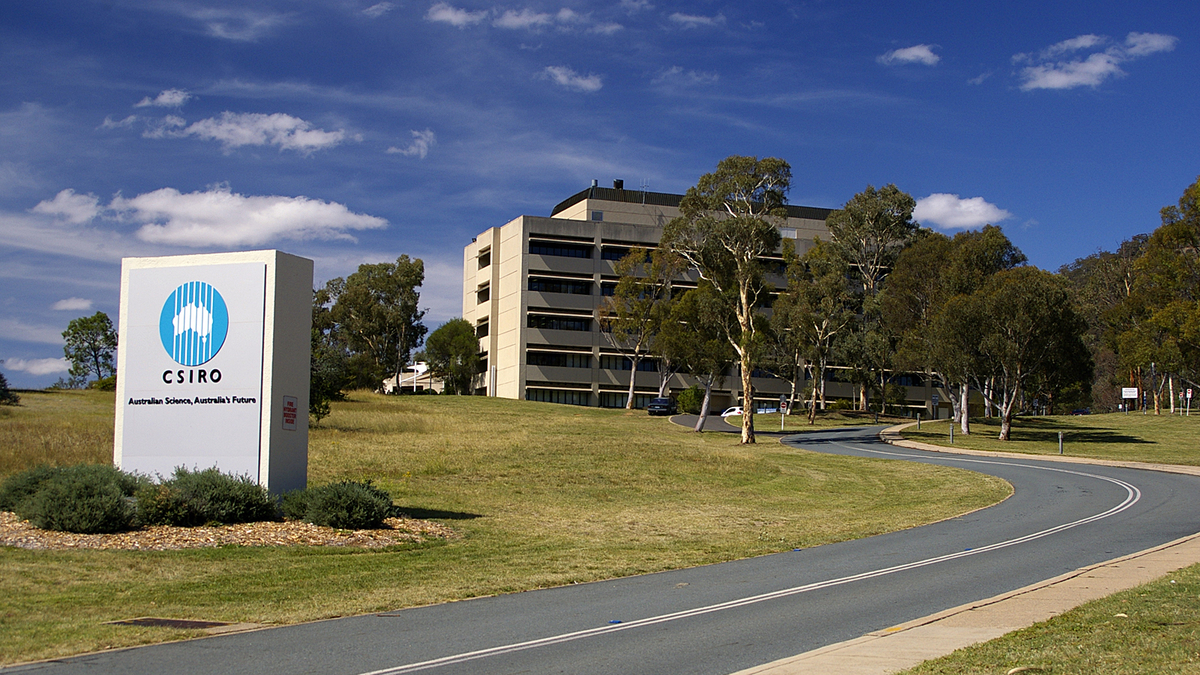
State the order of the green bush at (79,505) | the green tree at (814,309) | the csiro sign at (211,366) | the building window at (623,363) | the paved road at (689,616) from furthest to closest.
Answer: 1. the building window at (623,363)
2. the green tree at (814,309)
3. the csiro sign at (211,366)
4. the green bush at (79,505)
5. the paved road at (689,616)

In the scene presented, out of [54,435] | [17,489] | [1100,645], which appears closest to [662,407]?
[54,435]

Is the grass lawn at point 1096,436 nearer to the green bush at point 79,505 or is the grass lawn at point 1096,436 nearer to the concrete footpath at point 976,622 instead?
the concrete footpath at point 976,622

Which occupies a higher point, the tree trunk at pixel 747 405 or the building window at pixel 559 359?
the building window at pixel 559 359

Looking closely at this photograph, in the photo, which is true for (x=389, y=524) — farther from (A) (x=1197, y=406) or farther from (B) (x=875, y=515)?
(A) (x=1197, y=406)

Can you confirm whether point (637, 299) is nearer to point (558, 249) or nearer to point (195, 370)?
point (558, 249)

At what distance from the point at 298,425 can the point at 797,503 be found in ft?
49.4

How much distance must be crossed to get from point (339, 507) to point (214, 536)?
2.26 meters

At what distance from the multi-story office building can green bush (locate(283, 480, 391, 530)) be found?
72.3 metres

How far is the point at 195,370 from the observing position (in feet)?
57.9

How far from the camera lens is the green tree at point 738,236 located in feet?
166

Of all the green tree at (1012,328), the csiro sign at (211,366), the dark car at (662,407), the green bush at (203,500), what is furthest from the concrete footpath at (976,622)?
the dark car at (662,407)

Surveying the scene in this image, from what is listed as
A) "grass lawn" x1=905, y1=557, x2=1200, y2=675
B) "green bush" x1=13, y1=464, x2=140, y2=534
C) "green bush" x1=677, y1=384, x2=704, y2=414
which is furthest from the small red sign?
"green bush" x1=677, y1=384, x2=704, y2=414

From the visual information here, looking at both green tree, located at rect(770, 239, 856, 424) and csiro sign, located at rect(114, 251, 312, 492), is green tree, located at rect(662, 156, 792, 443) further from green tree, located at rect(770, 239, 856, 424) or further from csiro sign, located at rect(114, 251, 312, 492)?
csiro sign, located at rect(114, 251, 312, 492)

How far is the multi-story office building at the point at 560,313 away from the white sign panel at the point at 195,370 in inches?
2828
